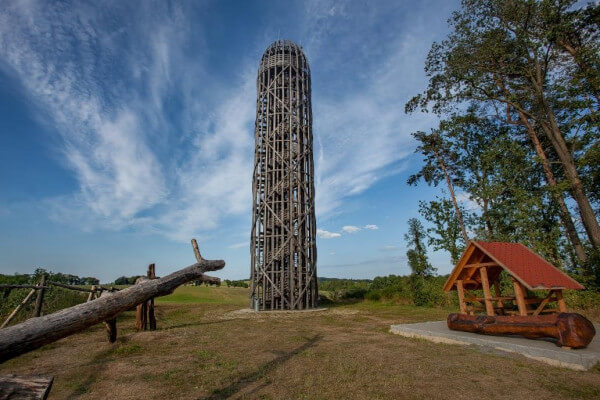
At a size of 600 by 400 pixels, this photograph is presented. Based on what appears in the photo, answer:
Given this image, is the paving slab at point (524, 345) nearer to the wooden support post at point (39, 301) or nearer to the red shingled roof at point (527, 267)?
the red shingled roof at point (527, 267)

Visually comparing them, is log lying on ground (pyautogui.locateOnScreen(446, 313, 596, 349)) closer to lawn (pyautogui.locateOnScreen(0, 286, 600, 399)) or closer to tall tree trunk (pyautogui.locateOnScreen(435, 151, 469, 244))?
lawn (pyautogui.locateOnScreen(0, 286, 600, 399))

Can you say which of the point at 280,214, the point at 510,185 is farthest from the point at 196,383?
the point at 510,185

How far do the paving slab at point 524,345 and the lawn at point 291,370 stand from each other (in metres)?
0.30

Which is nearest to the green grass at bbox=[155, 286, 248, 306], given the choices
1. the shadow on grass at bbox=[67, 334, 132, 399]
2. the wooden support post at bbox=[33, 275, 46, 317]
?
the wooden support post at bbox=[33, 275, 46, 317]

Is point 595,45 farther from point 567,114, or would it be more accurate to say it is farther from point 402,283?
point 402,283

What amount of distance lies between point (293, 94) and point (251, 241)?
529 inches

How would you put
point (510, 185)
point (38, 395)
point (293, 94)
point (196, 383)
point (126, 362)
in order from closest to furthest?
1. point (38, 395)
2. point (196, 383)
3. point (126, 362)
4. point (510, 185)
5. point (293, 94)

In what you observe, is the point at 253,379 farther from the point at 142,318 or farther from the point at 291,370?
the point at 142,318

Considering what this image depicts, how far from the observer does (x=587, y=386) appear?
17.6 feet

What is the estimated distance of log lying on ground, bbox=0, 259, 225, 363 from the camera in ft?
7.86

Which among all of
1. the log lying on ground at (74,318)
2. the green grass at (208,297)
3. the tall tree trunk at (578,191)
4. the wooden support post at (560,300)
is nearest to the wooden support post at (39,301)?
the log lying on ground at (74,318)

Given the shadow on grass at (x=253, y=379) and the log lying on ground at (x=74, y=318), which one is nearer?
the log lying on ground at (x=74, y=318)

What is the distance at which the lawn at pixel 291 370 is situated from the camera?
5.41 metres

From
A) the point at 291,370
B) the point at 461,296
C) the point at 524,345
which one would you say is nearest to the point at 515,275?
the point at 524,345
